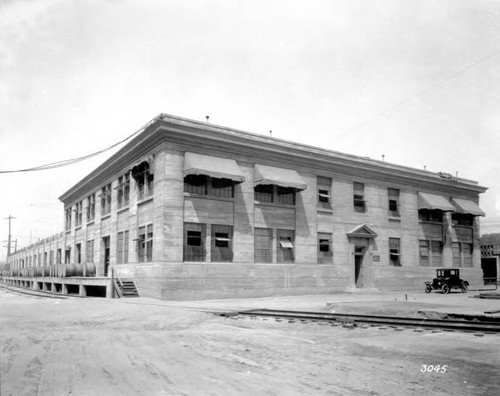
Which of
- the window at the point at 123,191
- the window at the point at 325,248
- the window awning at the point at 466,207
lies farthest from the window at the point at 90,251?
the window awning at the point at 466,207

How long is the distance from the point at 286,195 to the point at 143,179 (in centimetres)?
890

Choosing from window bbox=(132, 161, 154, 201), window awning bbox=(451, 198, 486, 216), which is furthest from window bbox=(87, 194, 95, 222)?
window awning bbox=(451, 198, 486, 216)

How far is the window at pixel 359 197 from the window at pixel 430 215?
6.17m

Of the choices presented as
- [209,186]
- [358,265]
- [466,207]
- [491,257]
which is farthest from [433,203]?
[209,186]

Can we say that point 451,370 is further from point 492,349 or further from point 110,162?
point 110,162

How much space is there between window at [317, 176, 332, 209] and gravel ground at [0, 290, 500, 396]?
60.6 ft

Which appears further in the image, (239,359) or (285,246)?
(285,246)

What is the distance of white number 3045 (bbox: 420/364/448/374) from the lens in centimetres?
781

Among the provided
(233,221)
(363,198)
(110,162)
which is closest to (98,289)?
(110,162)

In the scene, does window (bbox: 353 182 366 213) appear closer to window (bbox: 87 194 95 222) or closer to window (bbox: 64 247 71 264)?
window (bbox: 87 194 95 222)

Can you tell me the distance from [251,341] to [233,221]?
660 inches

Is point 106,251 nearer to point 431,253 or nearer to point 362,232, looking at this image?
point 362,232

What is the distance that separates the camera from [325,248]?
106ft

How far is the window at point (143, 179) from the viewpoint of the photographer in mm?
27719
